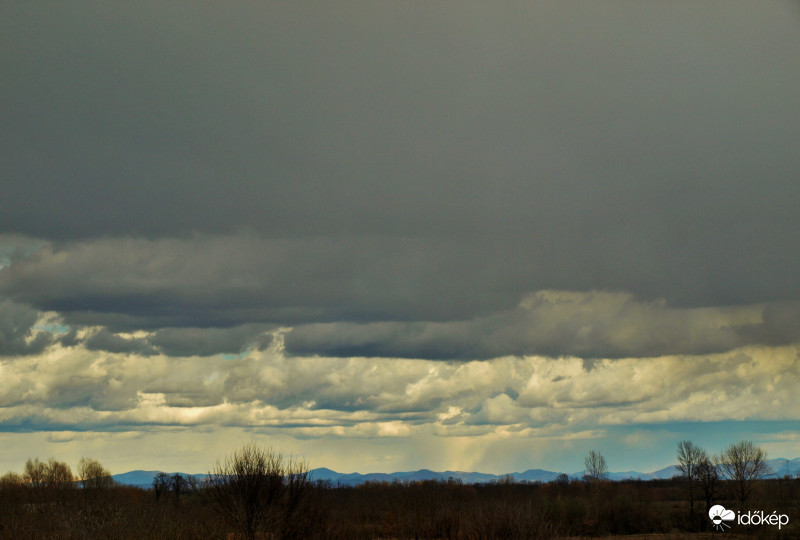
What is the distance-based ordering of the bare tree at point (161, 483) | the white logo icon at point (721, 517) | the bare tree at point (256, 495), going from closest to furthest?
the bare tree at point (256, 495), the white logo icon at point (721, 517), the bare tree at point (161, 483)

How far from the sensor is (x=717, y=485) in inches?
4341

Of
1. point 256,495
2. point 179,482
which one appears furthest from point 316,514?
point 179,482

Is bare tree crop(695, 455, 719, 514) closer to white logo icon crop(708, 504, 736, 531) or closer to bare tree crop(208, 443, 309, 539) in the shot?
white logo icon crop(708, 504, 736, 531)

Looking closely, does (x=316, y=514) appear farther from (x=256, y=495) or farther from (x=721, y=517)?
(x=721, y=517)

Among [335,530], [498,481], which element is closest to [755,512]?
[335,530]

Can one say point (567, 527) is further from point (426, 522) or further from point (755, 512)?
point (426, 522)

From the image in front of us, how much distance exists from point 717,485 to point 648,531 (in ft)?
50.8

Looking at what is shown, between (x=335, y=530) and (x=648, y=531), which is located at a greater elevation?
(x=335, y=530)

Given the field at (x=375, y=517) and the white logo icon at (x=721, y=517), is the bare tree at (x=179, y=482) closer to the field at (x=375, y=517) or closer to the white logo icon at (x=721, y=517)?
the field at (x=375, y=517)

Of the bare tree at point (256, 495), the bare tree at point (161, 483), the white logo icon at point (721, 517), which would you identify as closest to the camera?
the bare tree at point (256, 495)

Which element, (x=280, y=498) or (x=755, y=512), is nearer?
(x=280, y=498)

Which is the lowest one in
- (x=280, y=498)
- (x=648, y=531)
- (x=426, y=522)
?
(x=648, y=531)

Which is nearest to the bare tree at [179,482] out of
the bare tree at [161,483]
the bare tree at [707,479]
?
the bare tree at [161,483]

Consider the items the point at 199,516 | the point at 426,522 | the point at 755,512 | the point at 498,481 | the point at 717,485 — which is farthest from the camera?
the point at 498,481
